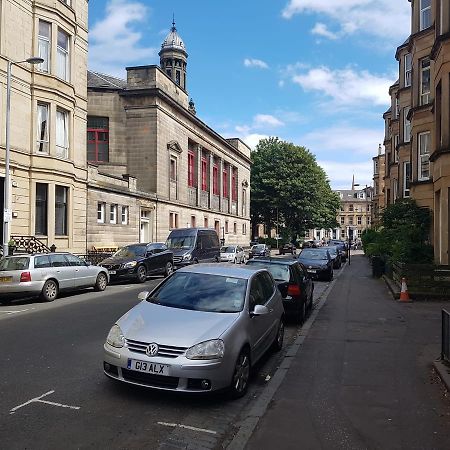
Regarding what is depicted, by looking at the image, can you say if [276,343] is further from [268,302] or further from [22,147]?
[22,147]

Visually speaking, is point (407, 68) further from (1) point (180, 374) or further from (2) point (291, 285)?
(1) point (180, 374)

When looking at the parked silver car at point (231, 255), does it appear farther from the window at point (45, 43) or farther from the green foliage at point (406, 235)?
the window at point (45, 43)

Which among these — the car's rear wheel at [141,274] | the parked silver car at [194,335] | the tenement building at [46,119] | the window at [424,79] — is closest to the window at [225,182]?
the tenement building at [46,119]

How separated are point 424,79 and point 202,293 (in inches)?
812

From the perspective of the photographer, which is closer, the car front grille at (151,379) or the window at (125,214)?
the car front grille at (151,379)

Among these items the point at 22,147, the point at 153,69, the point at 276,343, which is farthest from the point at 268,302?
the point at 153,69

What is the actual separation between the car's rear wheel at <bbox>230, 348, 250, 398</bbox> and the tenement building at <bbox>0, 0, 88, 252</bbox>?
18.0m

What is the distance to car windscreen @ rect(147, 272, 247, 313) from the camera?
22.0 feet

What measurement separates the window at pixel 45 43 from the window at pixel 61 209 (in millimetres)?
6100

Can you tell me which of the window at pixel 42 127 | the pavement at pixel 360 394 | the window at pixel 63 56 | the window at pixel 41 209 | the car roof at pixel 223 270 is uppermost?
the window at pixel 63 56

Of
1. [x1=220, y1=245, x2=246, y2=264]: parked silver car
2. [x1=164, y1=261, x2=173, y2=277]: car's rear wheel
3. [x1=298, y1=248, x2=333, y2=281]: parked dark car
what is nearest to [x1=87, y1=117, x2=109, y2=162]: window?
[x1=220, y1=245, x2=246, y2=264]: parked silver car

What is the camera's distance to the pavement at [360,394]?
4.87m

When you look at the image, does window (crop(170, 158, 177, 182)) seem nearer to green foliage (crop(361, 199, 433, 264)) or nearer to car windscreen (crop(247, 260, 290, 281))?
green foliage (crop(361, 199, 433, 264))

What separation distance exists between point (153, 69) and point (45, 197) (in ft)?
58.4
